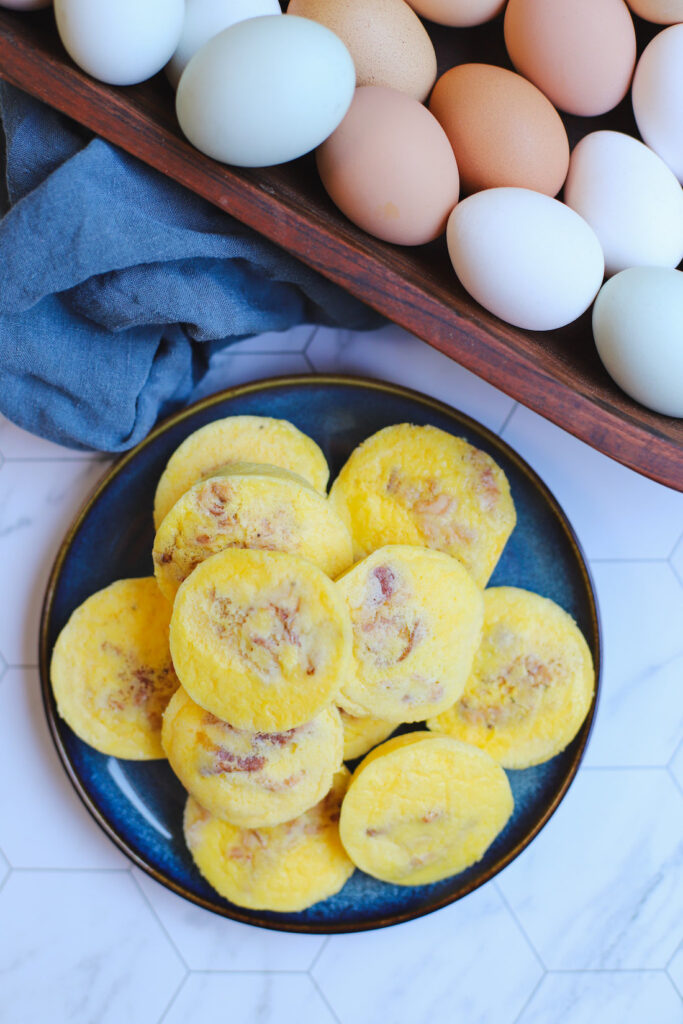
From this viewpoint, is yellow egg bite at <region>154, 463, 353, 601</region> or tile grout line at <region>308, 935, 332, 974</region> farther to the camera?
tile grout line at <region>308, 935, 332, 974</region>

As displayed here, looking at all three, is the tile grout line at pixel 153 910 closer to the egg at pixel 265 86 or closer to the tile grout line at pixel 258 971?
the tile grout line at pixel 258 971

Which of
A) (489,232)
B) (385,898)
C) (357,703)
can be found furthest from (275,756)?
(489,232)

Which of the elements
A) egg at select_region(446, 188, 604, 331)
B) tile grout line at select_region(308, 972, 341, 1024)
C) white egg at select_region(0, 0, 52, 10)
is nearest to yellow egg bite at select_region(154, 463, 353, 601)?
egg at select_region(446, 188, 604, 331)

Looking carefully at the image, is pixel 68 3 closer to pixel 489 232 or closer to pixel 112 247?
pixel 112 247

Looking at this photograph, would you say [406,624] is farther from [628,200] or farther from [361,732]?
[628,200]

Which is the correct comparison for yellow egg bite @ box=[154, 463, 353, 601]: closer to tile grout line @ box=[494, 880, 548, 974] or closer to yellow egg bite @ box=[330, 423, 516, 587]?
yellow egg bite @ box=[330, 423, 516, 587]

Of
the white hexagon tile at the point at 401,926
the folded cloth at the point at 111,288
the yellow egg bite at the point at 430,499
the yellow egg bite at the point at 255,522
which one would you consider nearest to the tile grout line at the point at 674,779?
the white hexagon tile at the point at 401,926
